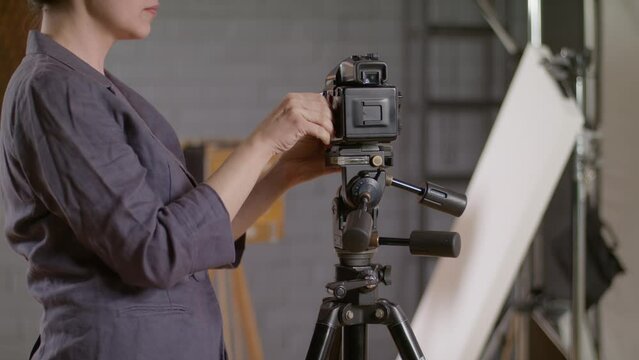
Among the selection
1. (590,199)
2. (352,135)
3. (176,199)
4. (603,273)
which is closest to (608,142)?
(590,199)

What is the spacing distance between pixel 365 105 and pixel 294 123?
0.10m

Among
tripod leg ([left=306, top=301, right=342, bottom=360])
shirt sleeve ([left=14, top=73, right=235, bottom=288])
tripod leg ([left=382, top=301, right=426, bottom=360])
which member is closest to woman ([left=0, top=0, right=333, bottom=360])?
shirt sleeve ([left=14, top=73, right=235, bottom=288])

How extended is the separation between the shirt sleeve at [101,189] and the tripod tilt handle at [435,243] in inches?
11.9

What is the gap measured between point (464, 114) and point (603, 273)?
1211 millimetres

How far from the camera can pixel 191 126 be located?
2965 millimetres

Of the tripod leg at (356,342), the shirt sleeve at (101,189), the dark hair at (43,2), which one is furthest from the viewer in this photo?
the tripod leg at (356,342)

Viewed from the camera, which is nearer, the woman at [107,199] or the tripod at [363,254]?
the woman at [107,199]

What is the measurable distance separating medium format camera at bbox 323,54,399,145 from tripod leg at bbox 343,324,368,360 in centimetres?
27

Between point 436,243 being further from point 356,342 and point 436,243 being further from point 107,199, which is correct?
point 107,199

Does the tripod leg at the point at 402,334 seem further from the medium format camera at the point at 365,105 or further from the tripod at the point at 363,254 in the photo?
the medium format camera at the point at 365,105

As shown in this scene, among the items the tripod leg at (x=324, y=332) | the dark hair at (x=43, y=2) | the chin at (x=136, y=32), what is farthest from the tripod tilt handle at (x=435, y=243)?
the dark hair at (x=43, y=2)

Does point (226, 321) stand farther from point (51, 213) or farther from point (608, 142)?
point (51, 213)

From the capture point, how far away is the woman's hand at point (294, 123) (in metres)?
0.94

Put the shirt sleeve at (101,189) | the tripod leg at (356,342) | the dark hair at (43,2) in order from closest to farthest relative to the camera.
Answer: the shirt sleeve at (101,189)
the dark hair at (43,2)
the tripod leg at (356,342)
